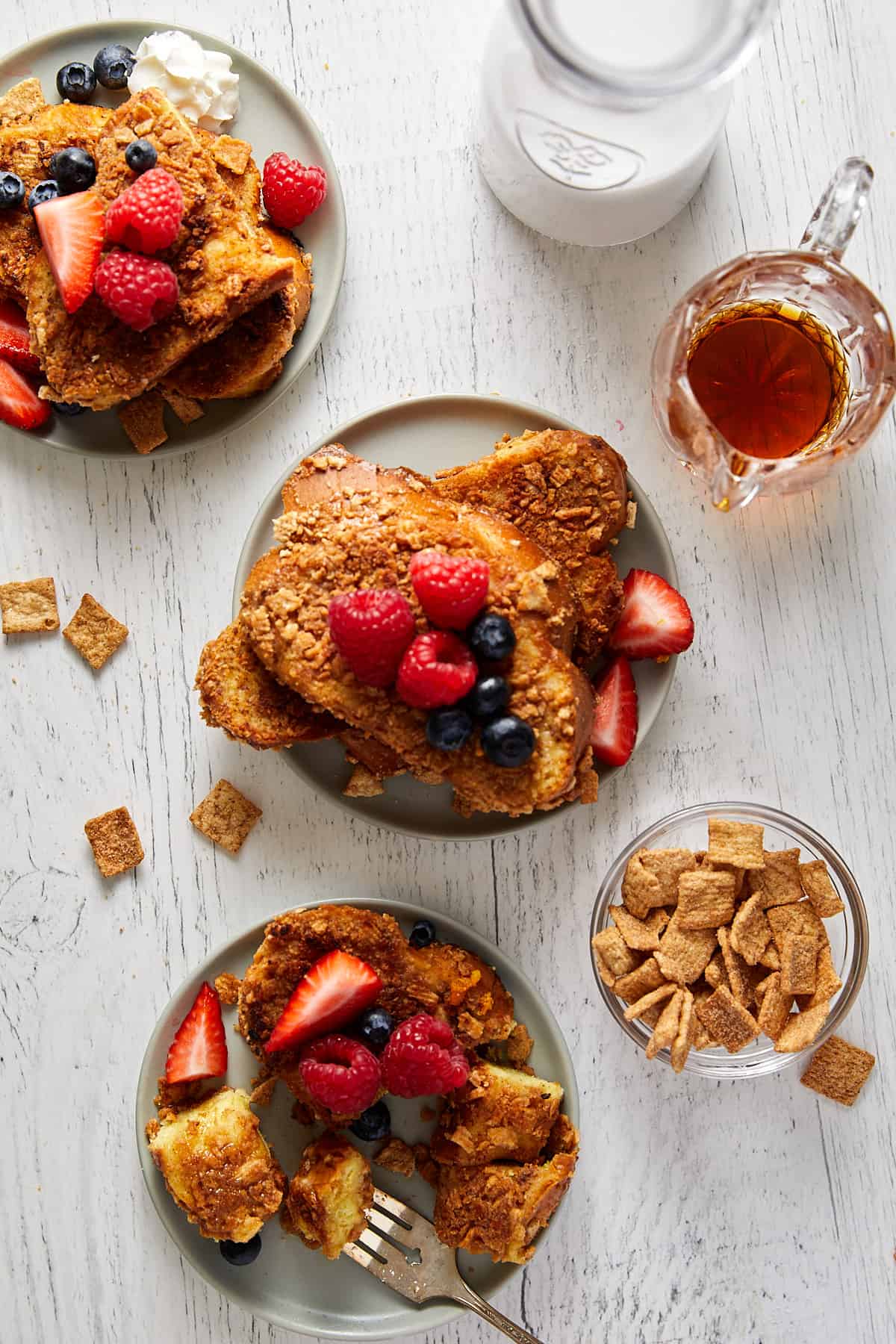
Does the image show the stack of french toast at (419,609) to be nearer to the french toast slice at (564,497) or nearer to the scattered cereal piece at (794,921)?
the french toast slice at (564,497)

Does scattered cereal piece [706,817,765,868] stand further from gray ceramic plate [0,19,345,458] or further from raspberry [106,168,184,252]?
raspberry [106,168,184,252]

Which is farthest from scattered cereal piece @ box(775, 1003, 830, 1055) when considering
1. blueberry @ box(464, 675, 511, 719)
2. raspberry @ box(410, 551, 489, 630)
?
raspberry @ box(410, 551, 489, 630)

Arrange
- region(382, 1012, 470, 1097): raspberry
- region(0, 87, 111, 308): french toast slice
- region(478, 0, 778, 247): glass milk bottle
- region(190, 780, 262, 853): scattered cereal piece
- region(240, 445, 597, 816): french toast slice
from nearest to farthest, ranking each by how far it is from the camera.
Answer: region(478, 0, 778, 247): glass milk bottle < region(240, 445, 597, 816): french toast slice < region(382, 1012, 470, 1097): raspberry < region(0, 87, 111, 308): french toast slice < region(190, 780, 262, 853): scattered cereal piece

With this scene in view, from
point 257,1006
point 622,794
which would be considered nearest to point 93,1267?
point 257,1006

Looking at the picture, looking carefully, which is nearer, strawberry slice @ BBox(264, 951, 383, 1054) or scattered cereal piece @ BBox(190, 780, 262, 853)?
strawberry slice @ BBox(264, 951, 383, 1054)

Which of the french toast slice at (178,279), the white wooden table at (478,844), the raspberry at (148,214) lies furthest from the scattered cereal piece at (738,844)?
the raspberry at (148,214)

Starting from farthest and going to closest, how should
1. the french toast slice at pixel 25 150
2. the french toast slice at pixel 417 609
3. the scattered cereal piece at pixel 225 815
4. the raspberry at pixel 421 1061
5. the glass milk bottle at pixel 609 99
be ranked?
the scattered cereal piece at pixel 225 815
the french toast slice at pixel 25 150
the raspberry at pixel 421 1061
the french toast slice at pixel 417 609
the glass milk bottle at pixel 609 99

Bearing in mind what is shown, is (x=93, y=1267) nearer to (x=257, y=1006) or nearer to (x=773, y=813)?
(x=257, y=1006)
